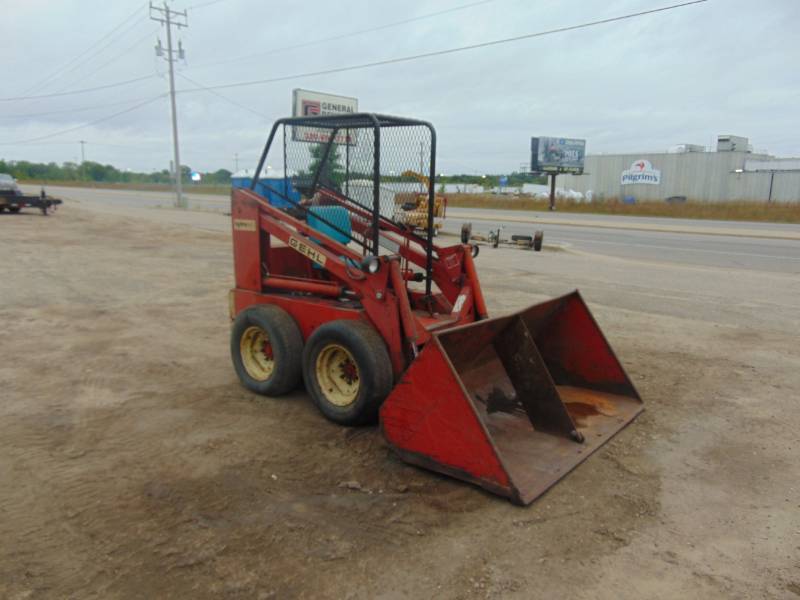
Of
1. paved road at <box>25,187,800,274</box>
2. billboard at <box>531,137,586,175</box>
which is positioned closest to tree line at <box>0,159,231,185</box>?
billboard at <box>531,137,586,175</box>

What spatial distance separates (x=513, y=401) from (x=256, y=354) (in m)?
2.28

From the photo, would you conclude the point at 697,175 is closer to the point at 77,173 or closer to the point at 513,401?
the point at 513,401

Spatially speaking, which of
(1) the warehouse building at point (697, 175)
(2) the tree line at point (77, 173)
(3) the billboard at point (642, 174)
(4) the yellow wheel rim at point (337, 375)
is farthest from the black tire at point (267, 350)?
(2) the tree line at point (77, 173)

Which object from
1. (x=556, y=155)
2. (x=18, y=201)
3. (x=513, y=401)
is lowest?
Answer: (x=513, y=401)

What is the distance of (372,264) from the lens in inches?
178

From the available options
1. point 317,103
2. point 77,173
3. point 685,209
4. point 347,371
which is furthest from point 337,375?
point 77,173

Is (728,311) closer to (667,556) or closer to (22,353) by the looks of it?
(667,556)

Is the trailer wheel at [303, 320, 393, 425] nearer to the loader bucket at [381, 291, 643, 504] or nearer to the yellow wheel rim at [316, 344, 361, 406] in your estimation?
the yellow wheel rim at [316, 344, 361, 406]

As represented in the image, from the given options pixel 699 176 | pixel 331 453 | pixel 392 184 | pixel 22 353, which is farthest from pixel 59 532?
pixel 699 176

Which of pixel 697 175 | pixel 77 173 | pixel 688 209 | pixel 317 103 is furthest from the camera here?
pixel 77 173

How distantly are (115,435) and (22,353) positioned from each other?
2845 millimetres

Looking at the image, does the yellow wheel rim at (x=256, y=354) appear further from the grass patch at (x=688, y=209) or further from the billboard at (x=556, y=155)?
the billboard at (x=556, y=155)

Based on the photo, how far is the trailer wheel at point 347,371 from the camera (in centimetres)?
441

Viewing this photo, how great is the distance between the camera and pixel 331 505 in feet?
11.9
